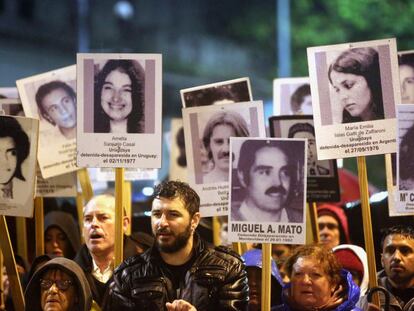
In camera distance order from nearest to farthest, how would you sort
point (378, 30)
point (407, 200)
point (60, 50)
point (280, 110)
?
point (407, 200) → point (280, 110) → point (378, 30) → point (60, 50)

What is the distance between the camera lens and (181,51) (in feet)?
71.6

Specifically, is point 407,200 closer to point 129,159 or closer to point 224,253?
point 224,253

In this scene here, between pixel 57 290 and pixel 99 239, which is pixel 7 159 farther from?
pixel 57 290

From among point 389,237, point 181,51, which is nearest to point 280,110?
point 389,237

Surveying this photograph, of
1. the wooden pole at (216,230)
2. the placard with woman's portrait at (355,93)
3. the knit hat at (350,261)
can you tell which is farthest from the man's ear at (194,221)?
the wooden pole at (216,230)

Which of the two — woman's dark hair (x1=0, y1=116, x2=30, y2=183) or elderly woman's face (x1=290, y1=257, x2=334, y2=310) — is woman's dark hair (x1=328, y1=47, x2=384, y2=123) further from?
woman's dark hair (x1=0, y1=116, x2=30, y2=183)

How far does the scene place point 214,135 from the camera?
24.1 ft

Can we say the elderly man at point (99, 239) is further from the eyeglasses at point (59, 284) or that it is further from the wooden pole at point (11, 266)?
Result: the eyeglasses at point (59, 284)

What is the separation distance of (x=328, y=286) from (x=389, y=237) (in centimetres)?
71

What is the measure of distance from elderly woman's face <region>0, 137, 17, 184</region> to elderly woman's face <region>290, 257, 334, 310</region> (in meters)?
1.69

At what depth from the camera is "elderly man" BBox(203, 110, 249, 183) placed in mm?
7312

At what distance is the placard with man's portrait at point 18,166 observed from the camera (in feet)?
22.3

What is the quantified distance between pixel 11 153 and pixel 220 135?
1.28 metres

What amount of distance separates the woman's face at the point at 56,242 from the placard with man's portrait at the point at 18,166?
4.90ft
